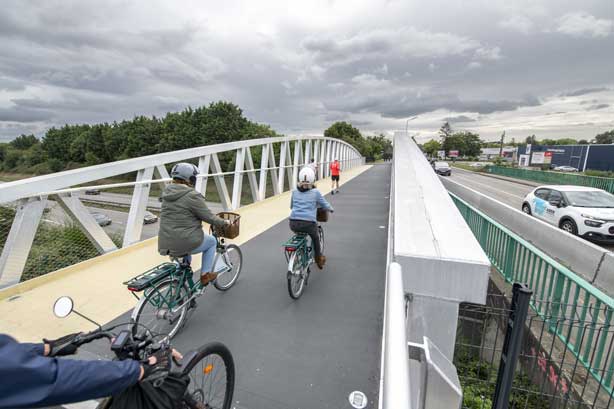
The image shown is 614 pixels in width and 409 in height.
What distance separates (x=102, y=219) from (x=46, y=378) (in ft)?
15.1

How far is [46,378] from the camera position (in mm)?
838

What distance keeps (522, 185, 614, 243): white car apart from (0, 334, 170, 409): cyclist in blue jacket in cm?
1023

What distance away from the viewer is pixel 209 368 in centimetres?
189

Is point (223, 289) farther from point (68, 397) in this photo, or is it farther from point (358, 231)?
point (358, 231)

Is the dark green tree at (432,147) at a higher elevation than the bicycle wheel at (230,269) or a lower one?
higher

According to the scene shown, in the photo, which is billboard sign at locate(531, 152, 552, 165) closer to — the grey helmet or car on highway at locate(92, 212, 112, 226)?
the grey helmet

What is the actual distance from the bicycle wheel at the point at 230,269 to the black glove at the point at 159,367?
2324mm

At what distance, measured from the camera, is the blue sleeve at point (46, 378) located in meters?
0.79

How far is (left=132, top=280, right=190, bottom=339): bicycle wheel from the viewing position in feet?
8.46

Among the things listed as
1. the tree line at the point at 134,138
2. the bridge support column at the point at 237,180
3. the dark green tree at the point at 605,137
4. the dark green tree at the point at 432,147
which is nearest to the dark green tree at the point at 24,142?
the tree line at the point at 134,138

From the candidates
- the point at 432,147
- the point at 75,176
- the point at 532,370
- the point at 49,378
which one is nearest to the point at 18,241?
the point at 75,176

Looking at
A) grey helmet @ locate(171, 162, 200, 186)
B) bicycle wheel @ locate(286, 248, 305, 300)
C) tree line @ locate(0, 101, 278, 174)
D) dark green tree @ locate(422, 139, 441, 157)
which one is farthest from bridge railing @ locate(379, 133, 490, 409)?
dark green tree @ locate(422, 139, 441, 157)

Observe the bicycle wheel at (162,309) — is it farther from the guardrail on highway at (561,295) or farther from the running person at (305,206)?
the guardrail on highway at (561,295)

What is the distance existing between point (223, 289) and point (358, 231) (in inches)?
130
